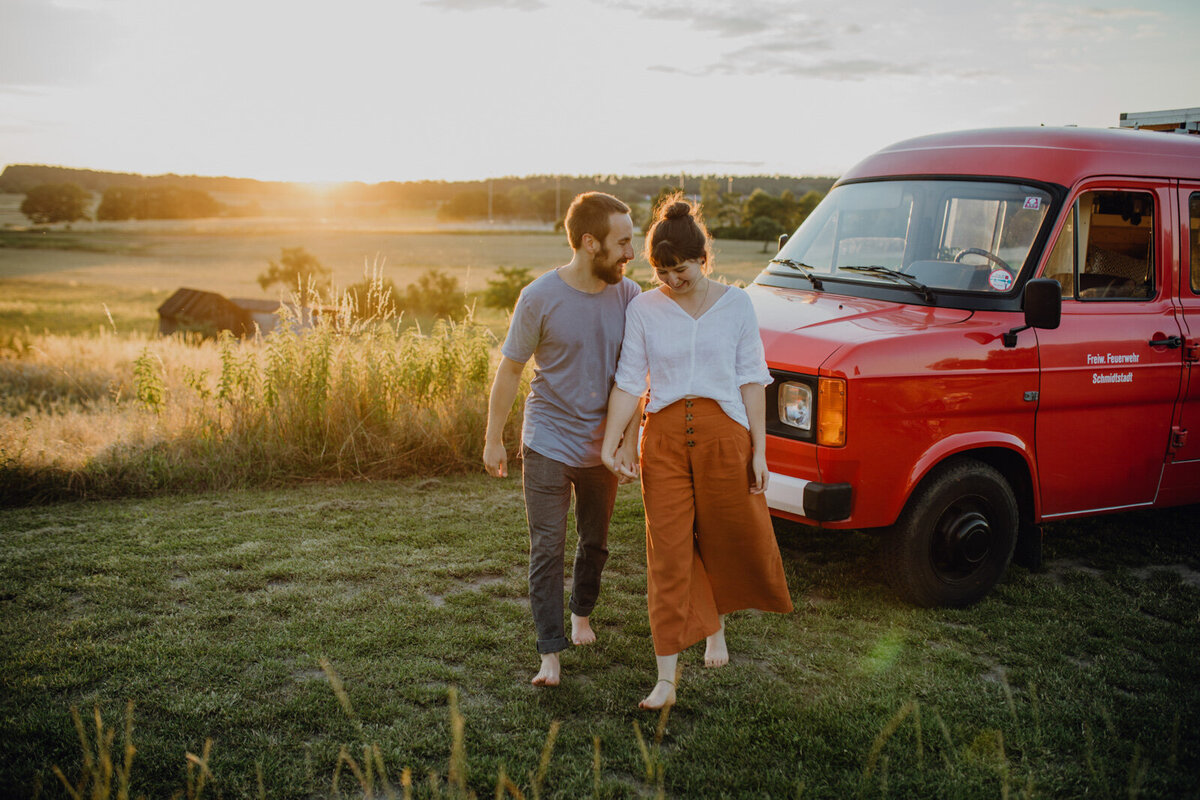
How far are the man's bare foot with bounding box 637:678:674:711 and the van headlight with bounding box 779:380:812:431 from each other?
149cm

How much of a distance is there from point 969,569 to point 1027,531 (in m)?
0.61

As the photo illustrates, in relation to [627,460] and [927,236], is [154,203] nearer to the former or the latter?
[927,236]

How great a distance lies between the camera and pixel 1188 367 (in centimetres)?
509

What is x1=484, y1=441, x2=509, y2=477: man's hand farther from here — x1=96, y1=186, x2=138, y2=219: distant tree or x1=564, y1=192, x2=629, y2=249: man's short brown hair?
x1=96, y1=186, x2=138, y2=219: distant tree

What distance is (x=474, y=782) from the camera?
10.4ft

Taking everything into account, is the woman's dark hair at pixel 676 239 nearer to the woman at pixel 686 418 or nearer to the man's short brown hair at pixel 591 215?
the woman at pixel 686 418

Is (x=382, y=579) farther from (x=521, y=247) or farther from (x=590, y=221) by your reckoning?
(x=521, y=247)

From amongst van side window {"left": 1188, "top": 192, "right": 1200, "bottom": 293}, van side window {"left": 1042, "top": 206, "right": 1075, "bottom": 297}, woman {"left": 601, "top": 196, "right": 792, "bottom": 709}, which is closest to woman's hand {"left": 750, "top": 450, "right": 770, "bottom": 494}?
woman {"left": 601, "top": 196, "right": 792, "bottom": 709}

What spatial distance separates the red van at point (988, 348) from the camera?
4336 mm

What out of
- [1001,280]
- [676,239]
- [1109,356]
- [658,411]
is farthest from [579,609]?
[1109,356]

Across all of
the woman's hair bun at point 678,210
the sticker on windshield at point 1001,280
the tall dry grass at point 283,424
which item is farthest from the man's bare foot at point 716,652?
the tall dry grass at point 283,424

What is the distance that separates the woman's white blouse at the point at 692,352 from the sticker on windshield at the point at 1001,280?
1.95 m

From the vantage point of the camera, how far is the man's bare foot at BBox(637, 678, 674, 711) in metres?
3.65

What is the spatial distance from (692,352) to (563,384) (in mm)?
572
